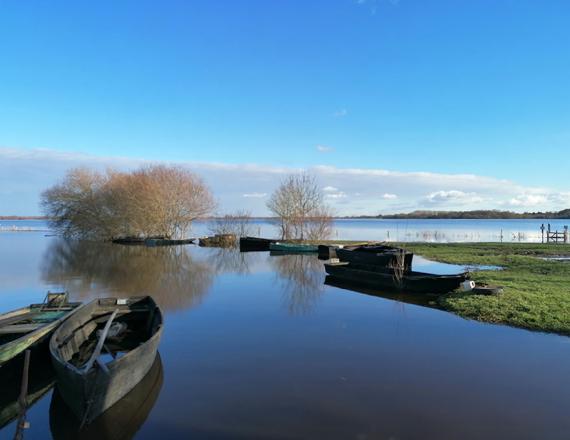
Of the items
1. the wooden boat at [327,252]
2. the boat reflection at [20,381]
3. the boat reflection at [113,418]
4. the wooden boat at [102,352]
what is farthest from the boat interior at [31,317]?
the wooden boat at [327,252]

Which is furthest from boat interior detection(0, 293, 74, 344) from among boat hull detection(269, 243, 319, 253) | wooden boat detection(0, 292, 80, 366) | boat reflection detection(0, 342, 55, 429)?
boat hull detection(269, 243, 319, 253)

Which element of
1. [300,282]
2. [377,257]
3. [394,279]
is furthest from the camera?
[377,257]

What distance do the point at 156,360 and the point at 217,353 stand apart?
1143 mm

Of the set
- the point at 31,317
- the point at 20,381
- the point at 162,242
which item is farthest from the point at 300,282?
the point at 162,242

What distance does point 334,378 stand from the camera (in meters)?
6.70

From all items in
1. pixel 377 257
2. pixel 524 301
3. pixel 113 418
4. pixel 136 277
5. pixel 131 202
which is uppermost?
pixel 131 202

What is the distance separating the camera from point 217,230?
43.8m

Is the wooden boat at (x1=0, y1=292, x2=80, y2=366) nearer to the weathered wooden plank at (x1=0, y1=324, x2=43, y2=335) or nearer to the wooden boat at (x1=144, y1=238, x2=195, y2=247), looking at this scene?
the weathered wooden plank at (x1=0, y1=324, x2=43, y2=335)

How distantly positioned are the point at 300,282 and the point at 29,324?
10.8 metres

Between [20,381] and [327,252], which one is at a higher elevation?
[327,252]

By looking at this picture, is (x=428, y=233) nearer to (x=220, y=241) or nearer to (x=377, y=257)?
(x=220, y=241)

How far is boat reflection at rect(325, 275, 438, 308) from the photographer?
12.9 metres

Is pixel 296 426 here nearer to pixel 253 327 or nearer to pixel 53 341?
pixel 53 341

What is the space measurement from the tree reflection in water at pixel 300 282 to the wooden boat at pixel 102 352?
4.23 metres
